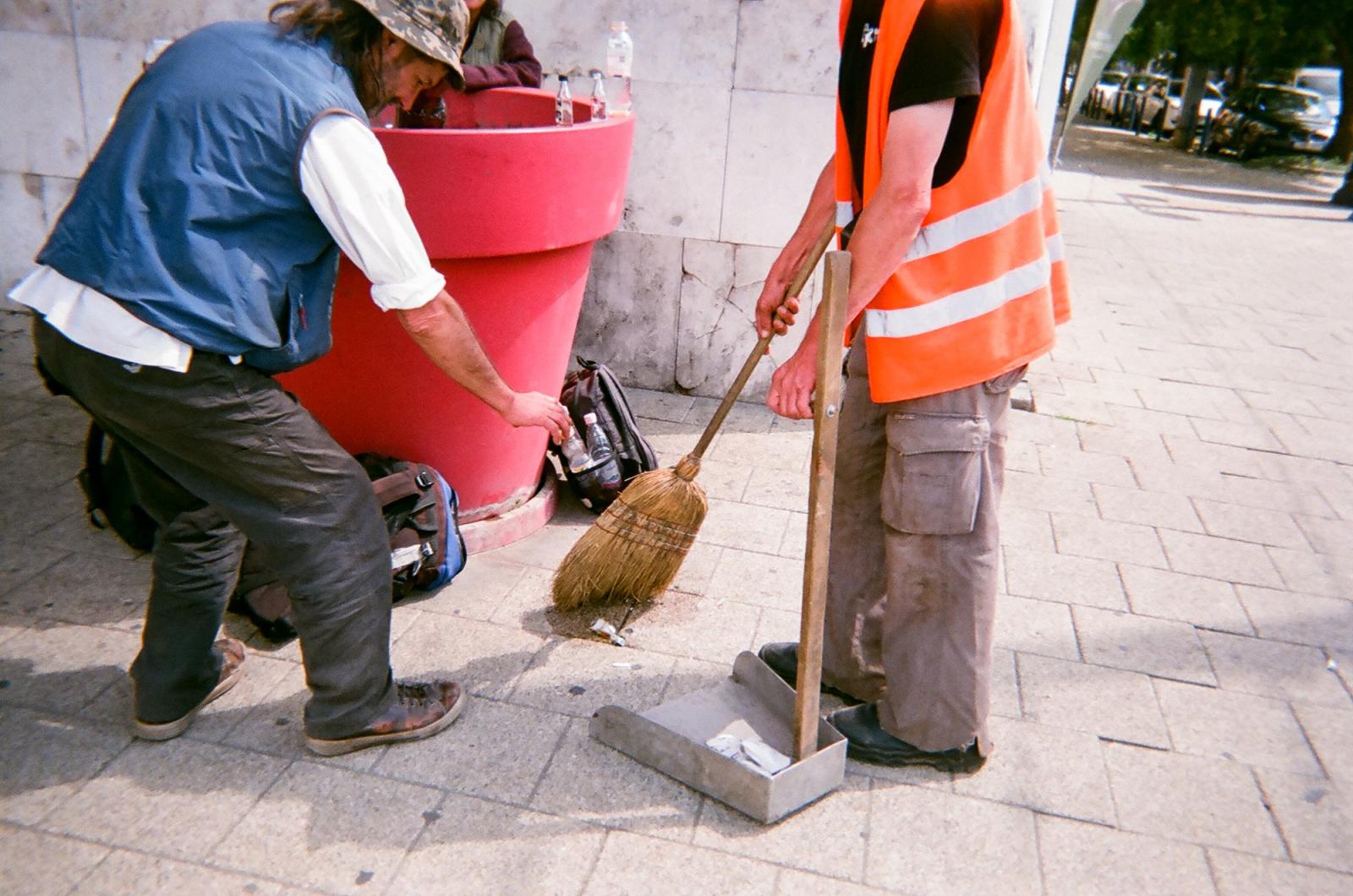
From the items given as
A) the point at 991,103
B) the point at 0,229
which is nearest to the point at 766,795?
the point at 991,103

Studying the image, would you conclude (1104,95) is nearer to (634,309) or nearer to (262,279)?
(634,309)

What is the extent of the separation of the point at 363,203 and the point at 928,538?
141 cm

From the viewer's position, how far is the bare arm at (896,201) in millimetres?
2137

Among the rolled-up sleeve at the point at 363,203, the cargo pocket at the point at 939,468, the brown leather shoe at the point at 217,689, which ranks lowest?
the brown leather shoe at the point at 217,689

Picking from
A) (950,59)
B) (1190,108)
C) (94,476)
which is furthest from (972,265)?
(1190,108)

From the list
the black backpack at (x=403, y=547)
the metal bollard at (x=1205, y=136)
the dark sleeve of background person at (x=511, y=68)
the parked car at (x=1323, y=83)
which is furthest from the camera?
the parked car at (x=1323, y=83)

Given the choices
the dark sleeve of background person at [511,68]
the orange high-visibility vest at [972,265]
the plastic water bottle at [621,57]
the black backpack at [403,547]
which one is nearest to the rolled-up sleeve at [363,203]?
the orange high-visibility vest at [972,265]

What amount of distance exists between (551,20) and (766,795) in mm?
3596

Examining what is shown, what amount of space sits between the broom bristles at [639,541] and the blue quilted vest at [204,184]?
120 centimetres

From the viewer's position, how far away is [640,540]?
120 inches

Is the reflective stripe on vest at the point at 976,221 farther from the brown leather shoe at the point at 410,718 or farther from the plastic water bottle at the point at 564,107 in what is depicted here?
the plastic water bottle at the point at 564,107

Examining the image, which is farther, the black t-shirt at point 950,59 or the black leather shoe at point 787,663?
the black leather shoe at point 787,663

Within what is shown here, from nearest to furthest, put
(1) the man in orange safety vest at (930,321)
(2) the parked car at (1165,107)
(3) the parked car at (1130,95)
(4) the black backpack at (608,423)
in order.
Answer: (1) the man in orange safety vest at (930,321)
(4) the black backpack at (608,423)
(2) the parked car at (1165,107)
(3) the parked car at (1130,95)

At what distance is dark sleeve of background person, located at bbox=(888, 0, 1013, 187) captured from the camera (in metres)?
2.09
